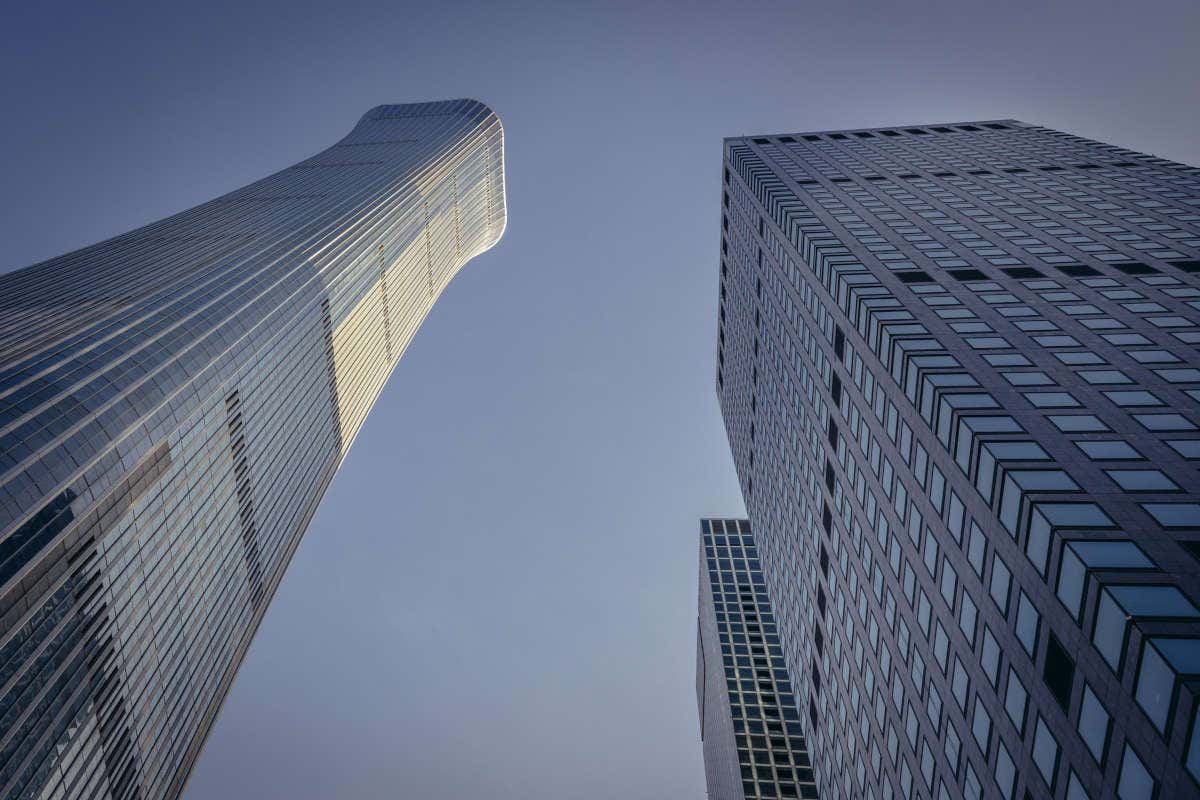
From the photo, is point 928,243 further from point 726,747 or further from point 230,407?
point 726,747

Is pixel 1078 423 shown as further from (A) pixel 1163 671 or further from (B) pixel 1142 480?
(A) pixel 1163 671

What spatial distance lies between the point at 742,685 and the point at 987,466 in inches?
4742

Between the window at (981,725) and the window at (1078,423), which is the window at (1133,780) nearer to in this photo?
the window at (981,725)

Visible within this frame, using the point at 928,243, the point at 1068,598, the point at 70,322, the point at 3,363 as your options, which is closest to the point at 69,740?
the point at 3,363

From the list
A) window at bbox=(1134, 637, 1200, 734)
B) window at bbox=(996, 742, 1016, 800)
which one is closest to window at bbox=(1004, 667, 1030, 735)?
window at bbox=(996, 742, 1016, 800)

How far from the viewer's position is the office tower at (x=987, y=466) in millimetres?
24828

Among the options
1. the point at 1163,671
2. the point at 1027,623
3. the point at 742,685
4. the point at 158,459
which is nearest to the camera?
the point at 1163,671

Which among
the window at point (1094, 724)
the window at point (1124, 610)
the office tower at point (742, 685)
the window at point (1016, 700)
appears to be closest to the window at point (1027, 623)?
the window at point (1016, 700)

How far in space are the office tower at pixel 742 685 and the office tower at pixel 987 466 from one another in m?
56.5

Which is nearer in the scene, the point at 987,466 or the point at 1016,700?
the point at 1016,700

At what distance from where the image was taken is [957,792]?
119ft

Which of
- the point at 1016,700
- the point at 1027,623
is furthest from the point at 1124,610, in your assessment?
the point at 1016,700

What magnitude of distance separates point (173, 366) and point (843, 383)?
60.9 m

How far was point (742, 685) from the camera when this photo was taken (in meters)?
140
